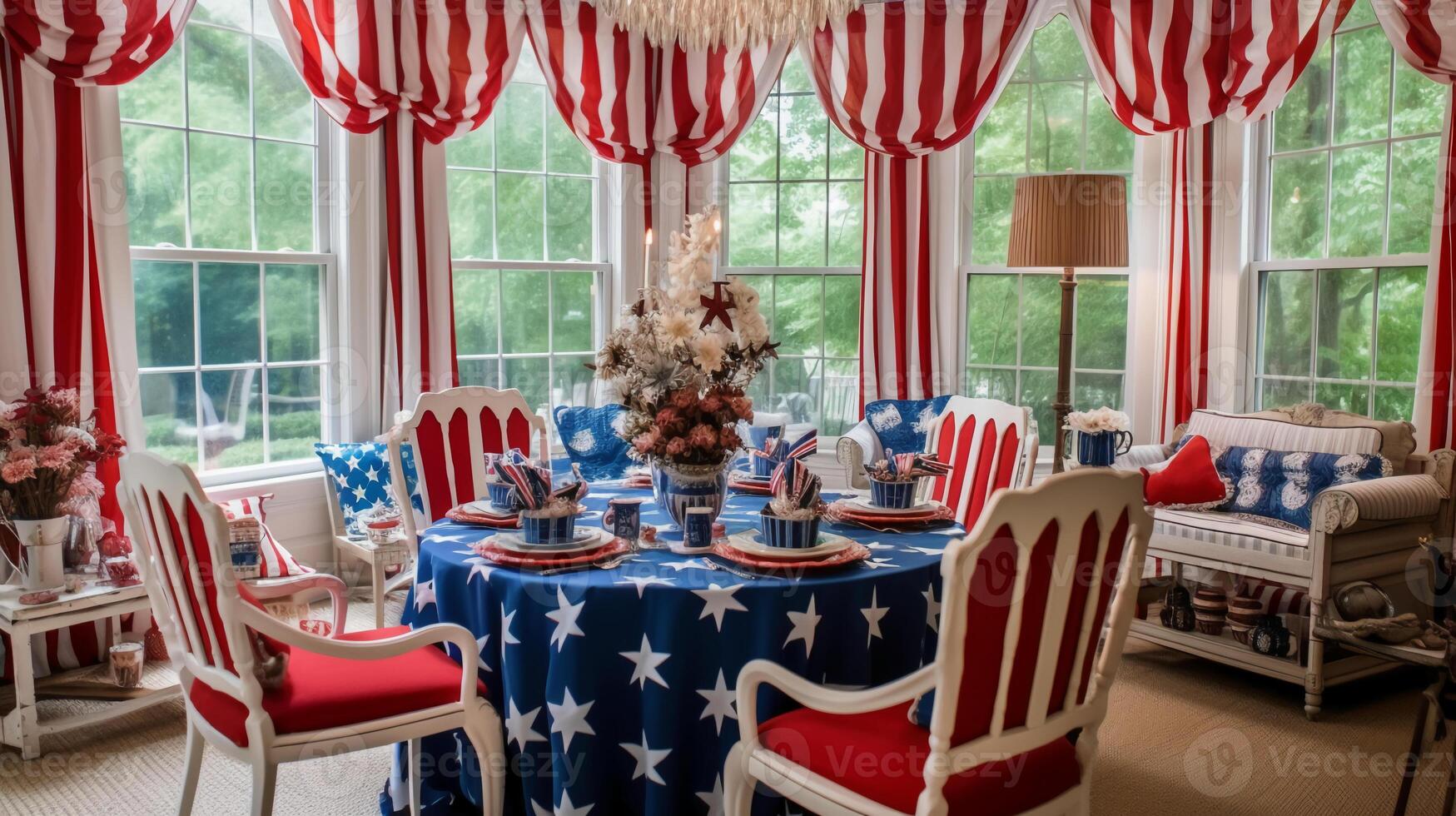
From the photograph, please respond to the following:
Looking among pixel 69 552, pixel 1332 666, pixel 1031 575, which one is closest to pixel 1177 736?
pixel 1332 666

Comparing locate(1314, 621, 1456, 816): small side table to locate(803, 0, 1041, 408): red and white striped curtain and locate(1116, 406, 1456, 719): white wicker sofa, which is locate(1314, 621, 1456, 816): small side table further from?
locate(803, 0, 1041, 408): red and white striped curtain

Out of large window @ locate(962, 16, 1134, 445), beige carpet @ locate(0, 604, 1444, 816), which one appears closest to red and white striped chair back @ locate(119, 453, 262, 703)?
beige carpet @ locate(0, 604, 1444, 816)

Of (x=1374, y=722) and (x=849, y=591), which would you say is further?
(x=1374, y=722)

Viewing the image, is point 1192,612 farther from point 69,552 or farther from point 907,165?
point 69,552

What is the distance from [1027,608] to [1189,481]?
8.74ft

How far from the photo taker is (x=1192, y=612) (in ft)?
13.0

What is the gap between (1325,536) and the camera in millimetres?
3510

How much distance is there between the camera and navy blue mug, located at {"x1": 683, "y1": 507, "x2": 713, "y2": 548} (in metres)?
2.58

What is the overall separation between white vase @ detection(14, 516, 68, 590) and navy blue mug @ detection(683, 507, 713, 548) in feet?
6.84

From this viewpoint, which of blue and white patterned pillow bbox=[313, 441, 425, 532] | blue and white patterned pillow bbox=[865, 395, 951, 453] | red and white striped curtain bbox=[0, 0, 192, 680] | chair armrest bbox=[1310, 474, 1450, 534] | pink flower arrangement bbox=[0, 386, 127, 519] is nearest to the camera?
pink flower arrangement bbox=[0, 386, 127, 519]

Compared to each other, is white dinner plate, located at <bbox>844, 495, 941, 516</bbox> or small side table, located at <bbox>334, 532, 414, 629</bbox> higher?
white dinner plate, located at <bbox>844, 495, 941, 516</bbox>

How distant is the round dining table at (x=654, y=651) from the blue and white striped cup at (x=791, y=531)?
0.36 feet

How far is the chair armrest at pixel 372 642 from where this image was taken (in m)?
2.12

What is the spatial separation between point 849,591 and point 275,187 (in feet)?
11.1
